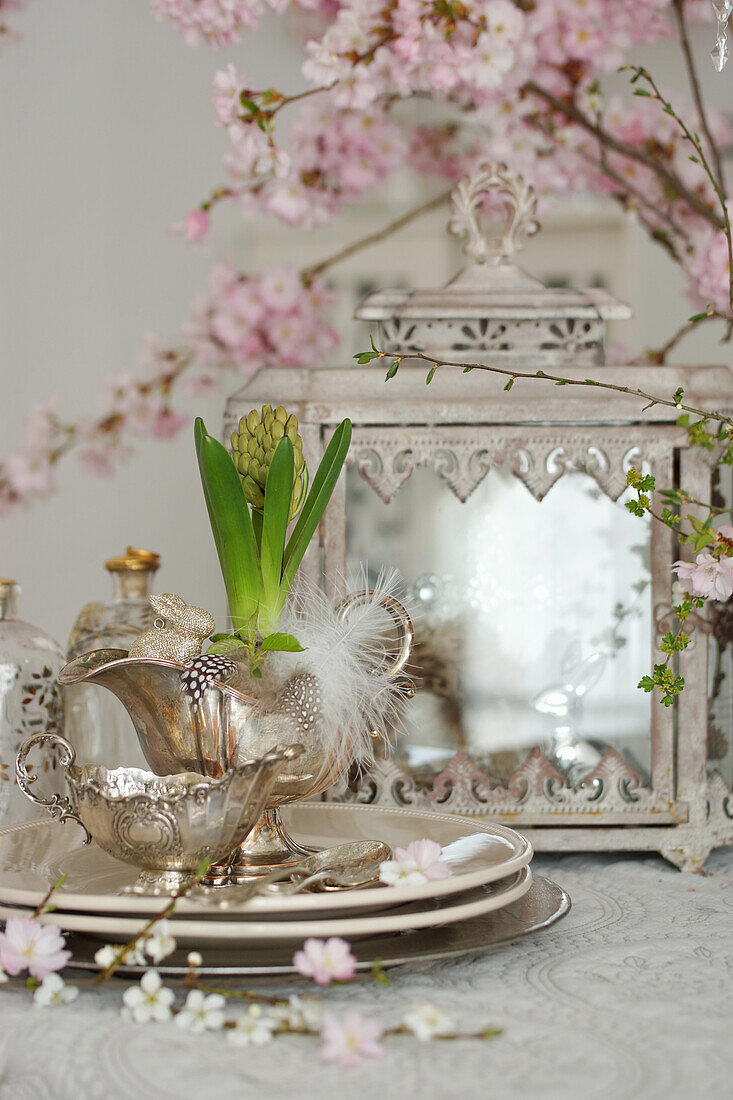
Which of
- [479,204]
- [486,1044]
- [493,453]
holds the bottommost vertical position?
[486,1044]

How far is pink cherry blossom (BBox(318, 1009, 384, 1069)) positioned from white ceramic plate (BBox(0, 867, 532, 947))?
0.23ft

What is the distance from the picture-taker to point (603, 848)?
785mm

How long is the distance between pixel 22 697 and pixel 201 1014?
34 centimetres

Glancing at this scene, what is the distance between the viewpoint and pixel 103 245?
5.57ft

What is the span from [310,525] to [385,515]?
0.17 m

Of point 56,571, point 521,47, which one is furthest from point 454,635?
point 56,571

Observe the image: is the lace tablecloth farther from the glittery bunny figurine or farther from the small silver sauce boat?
the glittery bunny figurine

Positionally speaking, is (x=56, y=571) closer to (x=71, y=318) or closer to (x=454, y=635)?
(x=71, y=318)

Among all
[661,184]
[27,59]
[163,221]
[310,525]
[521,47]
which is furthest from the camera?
[163,221]

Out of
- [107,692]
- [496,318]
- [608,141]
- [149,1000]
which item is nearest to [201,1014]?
[149,1000]

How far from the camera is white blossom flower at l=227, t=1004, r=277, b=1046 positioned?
17.1 inches

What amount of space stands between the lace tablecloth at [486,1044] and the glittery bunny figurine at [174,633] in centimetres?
17

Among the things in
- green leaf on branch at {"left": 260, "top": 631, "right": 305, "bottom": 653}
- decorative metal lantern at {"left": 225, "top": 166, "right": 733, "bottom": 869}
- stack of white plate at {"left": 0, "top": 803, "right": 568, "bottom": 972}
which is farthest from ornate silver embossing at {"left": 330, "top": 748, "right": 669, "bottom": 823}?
green leaf on branch at {"left": 260, "top": 631, "right": 305, "bottom": 653}

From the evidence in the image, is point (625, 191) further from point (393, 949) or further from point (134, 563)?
point (393, 949)
